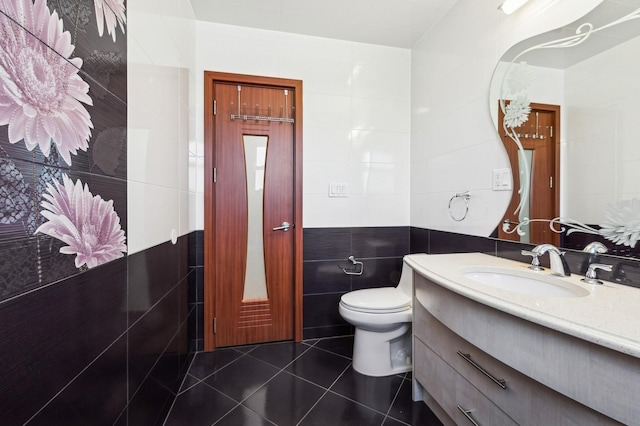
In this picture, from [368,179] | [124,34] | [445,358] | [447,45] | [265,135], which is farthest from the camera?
[368,179]

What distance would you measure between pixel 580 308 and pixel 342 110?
6.32ft

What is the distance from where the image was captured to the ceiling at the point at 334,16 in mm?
1800

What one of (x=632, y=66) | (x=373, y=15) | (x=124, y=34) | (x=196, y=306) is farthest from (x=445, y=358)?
(x=373, y=15)

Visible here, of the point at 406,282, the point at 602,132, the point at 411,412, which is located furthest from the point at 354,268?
the point at 602,132

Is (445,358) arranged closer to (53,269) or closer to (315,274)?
(315,274)

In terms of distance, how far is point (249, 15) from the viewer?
1.91 meters

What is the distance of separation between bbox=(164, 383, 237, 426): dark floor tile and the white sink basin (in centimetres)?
146

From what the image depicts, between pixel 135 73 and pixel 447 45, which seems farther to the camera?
pixel 447 45

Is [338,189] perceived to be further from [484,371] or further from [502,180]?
[484,371]

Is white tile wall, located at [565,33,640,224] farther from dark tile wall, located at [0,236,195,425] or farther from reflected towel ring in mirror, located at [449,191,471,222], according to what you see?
dark tile wall, located at [0,236,195,425]

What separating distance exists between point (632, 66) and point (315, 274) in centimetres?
199

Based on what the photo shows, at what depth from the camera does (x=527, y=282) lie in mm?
1195

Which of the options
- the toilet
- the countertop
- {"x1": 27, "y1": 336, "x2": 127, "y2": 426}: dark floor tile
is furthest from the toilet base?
{"x1": 27, "y1": 336, "x2": 127, "y2": 426}: dark floor tile

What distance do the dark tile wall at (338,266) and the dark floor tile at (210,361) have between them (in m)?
0.59
